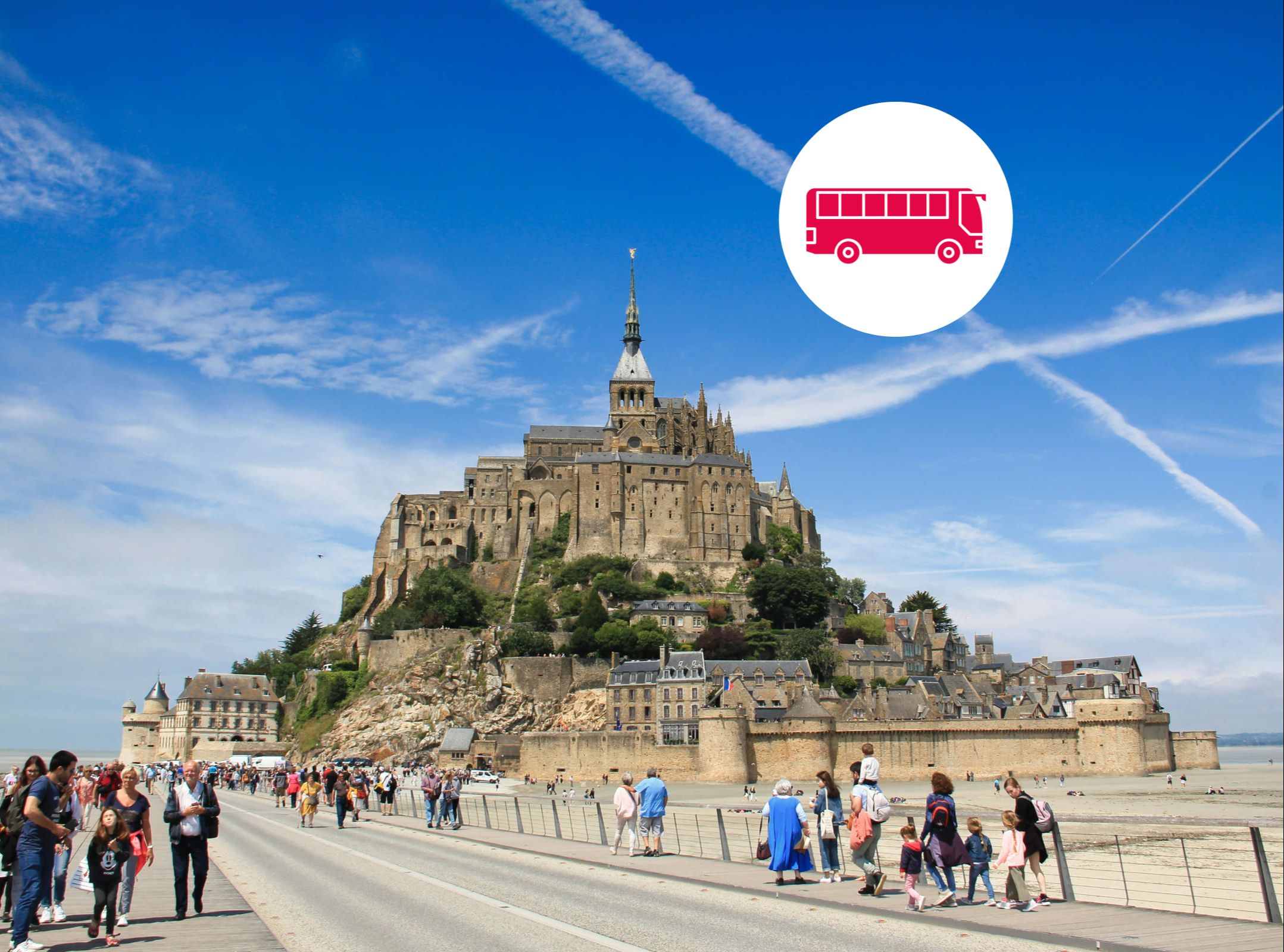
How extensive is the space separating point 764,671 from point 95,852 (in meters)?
57.2

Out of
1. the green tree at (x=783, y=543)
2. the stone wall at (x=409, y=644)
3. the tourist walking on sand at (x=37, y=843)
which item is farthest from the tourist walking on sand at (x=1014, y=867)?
the green tree at (x=783, y=543)

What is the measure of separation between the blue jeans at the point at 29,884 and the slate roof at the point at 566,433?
9147 centimetres

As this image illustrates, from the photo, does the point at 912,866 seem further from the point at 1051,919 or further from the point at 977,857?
the point at 1051,919

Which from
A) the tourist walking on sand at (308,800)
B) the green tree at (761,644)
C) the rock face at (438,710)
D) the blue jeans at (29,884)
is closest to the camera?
the blue jeans at (29,884)

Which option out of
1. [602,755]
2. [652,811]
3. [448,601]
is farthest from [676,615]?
[652,811]

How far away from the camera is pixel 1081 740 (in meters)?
60.8

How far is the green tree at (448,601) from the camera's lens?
78375 mm

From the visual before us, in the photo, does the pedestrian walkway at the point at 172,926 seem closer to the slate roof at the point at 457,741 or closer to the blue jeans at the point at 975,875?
the blue jeans at the point at 975,875

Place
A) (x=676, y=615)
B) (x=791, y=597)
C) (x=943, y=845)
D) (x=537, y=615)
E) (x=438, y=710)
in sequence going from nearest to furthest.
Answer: (x=943, y=845)
(x=438, y=710)
(x=791, y=597)
(x=676, y=615)
(x=537, y=615)

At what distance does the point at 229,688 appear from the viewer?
88750 millimetres

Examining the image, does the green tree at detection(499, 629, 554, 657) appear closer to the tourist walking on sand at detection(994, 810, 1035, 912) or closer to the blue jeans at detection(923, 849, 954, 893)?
the blue jeans at detection(923, 849, 954, 893)

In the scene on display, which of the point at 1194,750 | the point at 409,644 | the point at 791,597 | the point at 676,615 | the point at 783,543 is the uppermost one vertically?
the point at 783,543

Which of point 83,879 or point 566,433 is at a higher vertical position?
point 566,433

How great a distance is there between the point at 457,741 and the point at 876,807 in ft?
178
